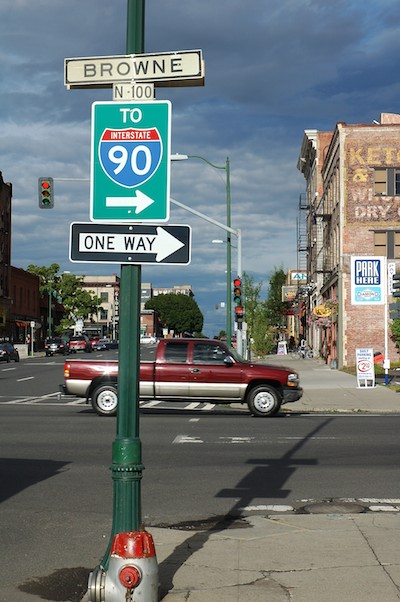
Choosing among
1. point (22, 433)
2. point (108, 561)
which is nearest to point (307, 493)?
point (108, 561)

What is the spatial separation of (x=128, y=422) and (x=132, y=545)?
→ 818mm

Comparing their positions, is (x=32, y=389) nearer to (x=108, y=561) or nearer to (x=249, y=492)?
(x=249, y=492)

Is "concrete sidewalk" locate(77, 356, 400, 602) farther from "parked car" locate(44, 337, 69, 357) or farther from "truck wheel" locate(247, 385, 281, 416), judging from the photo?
"parked car" locate(44, 337, 69, 357)

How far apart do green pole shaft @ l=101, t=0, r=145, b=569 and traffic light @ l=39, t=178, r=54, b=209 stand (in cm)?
2369

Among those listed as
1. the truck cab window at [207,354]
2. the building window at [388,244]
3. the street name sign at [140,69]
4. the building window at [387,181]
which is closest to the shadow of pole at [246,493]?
the street name sign at [140,69]

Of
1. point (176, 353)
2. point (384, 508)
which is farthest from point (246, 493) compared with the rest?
point (176, 353)

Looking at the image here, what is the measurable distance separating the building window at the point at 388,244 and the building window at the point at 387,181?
89.4 inches

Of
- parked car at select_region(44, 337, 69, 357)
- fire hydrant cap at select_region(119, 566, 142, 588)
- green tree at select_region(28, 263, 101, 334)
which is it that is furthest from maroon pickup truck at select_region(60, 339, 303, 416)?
green tree at select_region(28, 263, 101, 334)

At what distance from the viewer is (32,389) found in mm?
30594

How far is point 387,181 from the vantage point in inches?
1889

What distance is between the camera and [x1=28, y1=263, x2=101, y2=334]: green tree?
351 feet

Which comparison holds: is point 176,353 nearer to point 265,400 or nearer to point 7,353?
point 265,400

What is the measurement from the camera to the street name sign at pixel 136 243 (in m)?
6.14

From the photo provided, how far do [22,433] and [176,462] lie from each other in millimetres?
4718
